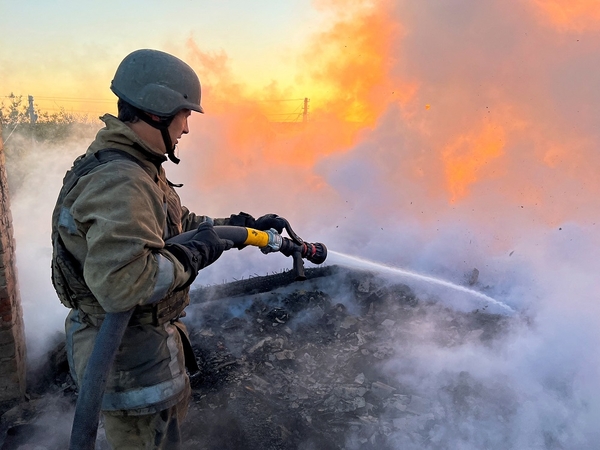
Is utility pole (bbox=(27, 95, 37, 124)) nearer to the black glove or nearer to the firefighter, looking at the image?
the firefighter

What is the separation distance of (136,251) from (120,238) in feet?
0.26

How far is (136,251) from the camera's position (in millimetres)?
1686

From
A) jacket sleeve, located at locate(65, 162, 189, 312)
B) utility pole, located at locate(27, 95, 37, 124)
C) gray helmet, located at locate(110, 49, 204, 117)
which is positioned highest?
utility pole, located at locate(27, 95, 37, 124)

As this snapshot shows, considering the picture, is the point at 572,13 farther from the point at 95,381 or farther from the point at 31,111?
the point at 31,111

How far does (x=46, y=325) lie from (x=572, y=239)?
6834mm

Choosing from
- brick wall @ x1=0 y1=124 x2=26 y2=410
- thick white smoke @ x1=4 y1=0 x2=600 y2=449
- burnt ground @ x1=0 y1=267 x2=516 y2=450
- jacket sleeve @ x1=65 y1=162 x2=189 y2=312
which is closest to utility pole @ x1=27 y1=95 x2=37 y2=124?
thick white smoke @ x1=4 y1=0 x2=600 y2=449

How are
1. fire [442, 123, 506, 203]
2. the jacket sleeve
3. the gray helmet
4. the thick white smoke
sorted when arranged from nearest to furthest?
the jacket sleeve
the gray helmet
the thick white smoke
fire [442, 123, 506, 203]

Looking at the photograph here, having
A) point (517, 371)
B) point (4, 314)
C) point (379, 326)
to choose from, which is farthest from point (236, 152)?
point (517, 371)

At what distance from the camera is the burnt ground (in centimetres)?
338

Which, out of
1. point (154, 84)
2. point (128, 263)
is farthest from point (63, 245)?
point (154, 84)

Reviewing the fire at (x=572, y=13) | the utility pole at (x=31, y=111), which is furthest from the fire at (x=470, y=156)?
the utility pole at (x=31, y=111)

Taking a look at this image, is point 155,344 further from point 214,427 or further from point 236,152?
point 236,152

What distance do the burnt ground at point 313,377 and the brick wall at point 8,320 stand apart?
0.67 ft

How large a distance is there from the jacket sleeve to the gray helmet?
15.8 inches
